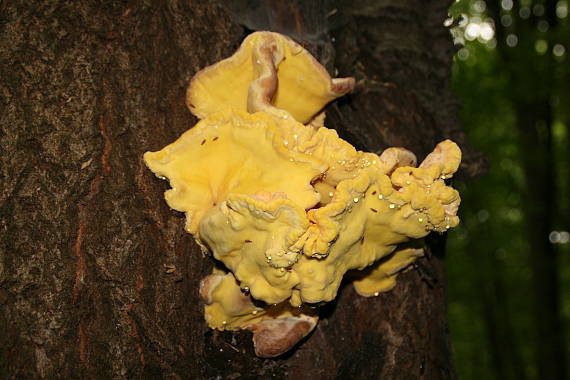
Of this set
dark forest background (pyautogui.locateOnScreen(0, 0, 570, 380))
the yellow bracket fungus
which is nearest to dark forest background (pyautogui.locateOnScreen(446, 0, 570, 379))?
dark forest background (pyautogui.locateOnScreen(0, 0, 570, 380))

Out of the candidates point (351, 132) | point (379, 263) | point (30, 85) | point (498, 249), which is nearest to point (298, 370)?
point (379, 263)

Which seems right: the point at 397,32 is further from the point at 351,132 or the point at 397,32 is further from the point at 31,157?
the point at 31,157

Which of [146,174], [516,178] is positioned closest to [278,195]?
[146,174]

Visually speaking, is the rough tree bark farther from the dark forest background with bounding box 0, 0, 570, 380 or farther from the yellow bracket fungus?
the yellow bracket fungus

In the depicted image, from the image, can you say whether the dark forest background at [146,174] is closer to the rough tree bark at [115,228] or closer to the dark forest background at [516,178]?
the rough tree bark at [115,228]

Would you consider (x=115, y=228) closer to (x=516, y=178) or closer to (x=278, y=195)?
(x=278, y=195)
